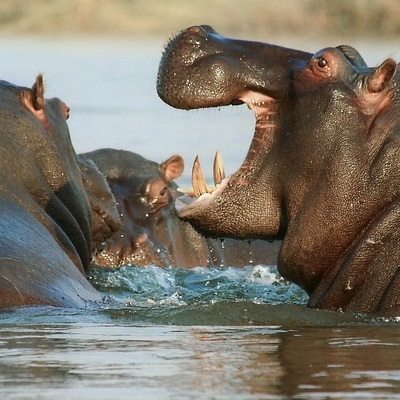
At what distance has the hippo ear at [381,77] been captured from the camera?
6.82m

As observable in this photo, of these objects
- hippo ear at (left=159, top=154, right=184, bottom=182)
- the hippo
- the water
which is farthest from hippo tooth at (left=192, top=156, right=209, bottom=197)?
hippo ear at (left=159, top=154, right=184, bottom=182)

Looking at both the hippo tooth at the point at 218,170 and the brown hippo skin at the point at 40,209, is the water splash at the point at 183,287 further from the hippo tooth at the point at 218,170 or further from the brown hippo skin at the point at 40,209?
the hippo tooth at the point at 218,170

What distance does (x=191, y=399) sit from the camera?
15.3 feet

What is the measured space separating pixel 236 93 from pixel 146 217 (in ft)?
15.4

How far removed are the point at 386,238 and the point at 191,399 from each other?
2.27 m

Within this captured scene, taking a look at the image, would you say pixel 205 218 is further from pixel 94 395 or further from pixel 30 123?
pixel 94 395

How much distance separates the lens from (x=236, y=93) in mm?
7141

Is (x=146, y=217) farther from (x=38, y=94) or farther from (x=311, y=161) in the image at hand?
(x=311, y=161)

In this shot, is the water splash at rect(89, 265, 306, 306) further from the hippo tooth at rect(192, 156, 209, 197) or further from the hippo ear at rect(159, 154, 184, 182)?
the hippo ear at rect(159, 154, 184, 182)

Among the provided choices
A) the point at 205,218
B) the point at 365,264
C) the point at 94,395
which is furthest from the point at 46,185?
the point at 94,395

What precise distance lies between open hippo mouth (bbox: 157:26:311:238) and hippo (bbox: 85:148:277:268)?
13.5 feet

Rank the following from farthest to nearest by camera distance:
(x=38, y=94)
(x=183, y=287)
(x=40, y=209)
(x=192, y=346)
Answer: (x=183, y=287) < (x=38, y=94) < (x=40, y=209) < (x=192, y=346)

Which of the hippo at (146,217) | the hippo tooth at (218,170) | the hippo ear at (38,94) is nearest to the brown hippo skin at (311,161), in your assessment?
the hippo tooth at (218,170)

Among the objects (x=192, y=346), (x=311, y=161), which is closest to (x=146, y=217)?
(x=311, y=161)
